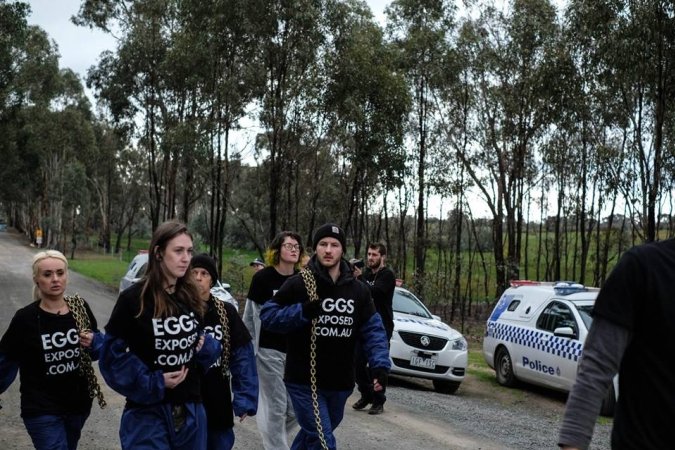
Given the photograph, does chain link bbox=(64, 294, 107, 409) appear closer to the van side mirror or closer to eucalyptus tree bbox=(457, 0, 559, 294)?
the van side mirror

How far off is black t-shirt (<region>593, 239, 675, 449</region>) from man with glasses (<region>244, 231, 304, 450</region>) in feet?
15.5

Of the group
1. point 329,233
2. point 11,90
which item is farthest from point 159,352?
point 11,90

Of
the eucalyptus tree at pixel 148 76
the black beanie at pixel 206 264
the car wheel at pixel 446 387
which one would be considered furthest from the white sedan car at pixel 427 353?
the eucalyptus tree at pixel 148 76

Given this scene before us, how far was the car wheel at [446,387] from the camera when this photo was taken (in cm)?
1394

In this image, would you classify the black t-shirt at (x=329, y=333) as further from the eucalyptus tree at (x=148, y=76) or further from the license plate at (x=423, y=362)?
A: the eucalyptus tree at (x=148, y=76)

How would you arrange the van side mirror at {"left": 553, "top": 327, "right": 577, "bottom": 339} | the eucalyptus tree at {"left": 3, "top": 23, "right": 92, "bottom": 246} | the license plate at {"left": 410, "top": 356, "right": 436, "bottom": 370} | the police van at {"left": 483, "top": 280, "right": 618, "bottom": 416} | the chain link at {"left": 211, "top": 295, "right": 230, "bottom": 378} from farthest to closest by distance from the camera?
the eucalyptus tree at {"left": 3, "top": 23, "right": 92, "bottom": 246}
the license plate at {"left": 410, "top": 356, "right": 436, "bottom": 370}
the police van at {"left": 483, "top": 280, "right": 618, "bottom": 416}
the van side mirror at {"left": 553, "top": 327, "right": 577, "bottom": 339}
the chain link at {"left": 211, "top": 295, "right": 230, "bottom": 378}

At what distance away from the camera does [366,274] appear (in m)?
10.9

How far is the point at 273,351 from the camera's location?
23.9 feet

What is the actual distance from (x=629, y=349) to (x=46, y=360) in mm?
3653

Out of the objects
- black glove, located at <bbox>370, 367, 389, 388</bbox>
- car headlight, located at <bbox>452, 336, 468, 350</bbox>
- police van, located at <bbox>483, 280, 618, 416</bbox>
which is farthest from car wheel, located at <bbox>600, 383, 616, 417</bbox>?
black glove, located at <bbox>370, 367, 389, 388</bbox>

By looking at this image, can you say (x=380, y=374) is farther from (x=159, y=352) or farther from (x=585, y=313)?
(x=585, y=313)

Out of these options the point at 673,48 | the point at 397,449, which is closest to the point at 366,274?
the point at 397,449

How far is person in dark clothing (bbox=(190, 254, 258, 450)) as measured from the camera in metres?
4.78

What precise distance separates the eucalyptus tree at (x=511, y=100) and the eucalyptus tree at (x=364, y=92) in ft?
14.7
